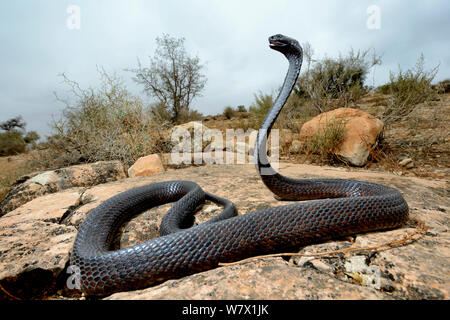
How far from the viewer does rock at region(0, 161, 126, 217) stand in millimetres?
3559

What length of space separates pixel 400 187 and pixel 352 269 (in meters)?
2.10

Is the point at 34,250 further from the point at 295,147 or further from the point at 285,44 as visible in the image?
the point at 295,147

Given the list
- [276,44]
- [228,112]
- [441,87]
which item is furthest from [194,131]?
[228,112]

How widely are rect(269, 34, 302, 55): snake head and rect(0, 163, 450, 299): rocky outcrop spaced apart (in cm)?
161

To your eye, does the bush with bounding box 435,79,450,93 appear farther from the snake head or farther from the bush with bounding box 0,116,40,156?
the bush with bounding box 0,116,40,156

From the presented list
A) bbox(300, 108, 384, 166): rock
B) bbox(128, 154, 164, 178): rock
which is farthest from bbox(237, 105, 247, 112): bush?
bbox(128, 154, 164, 178): rock

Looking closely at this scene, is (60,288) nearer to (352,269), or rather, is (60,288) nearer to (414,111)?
(352,269)

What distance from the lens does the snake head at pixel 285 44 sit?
2.24m

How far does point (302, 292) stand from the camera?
3.80 feet

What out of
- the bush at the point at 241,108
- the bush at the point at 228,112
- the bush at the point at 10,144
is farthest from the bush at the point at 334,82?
the bush at the point at 10,144

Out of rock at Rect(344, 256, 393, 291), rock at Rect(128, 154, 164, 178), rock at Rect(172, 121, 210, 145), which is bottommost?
rock at Rect(344, 256, 393, 291)
